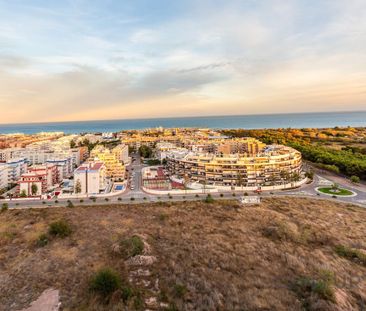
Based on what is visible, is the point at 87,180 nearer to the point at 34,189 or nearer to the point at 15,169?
the point at 34,189

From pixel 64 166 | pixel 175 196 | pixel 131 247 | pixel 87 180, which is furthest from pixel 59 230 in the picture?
pixel 64 166

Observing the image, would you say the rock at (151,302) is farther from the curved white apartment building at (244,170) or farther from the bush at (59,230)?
the curved white apartment building at (244,170)

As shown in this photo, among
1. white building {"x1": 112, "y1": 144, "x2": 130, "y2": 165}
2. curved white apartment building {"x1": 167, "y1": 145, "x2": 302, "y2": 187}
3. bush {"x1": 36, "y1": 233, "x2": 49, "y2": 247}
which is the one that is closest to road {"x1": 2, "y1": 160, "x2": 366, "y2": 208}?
curved white apartment building {"x1": 167, "y1": 145, "x2": 302, "y2": 187}

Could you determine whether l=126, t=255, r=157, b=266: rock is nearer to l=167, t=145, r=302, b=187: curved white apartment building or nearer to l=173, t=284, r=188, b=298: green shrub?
l=173, t=284, r=188, b=298: green shrub

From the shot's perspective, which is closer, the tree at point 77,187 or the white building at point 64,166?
the tree at point 77,187

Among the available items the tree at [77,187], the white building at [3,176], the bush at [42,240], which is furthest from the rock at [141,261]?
the white building at [3,176]

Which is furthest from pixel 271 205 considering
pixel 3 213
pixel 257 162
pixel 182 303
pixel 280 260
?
pixel 3 213
